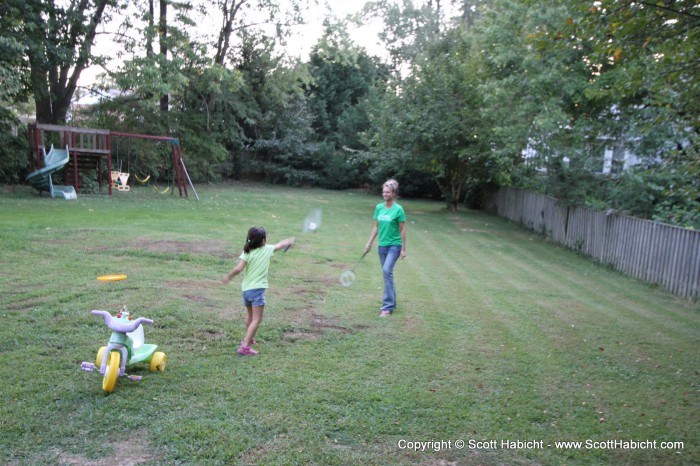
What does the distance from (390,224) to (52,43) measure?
19.6m

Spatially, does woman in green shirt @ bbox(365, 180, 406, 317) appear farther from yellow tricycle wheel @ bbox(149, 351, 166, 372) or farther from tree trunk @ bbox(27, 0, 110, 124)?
tree trunk @ bbox(27, 0, 110, 124)

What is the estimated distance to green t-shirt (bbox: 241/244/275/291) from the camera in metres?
5.34

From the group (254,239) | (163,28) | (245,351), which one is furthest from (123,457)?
(163,28)

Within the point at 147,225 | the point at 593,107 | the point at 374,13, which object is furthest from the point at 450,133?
the point at 374,13

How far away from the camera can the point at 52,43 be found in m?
21.3

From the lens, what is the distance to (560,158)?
48.1ft

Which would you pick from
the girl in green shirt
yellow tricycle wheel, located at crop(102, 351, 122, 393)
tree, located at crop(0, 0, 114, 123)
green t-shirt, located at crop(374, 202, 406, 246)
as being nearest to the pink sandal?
the girl in green shirt

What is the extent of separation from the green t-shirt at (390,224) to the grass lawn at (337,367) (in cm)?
95

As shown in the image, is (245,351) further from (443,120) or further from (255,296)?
(443,120)

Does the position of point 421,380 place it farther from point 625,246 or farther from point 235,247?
point 625,246

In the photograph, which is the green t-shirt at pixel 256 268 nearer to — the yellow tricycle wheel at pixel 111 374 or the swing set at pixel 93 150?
the yellow tricycle wheel at pixel 111 374

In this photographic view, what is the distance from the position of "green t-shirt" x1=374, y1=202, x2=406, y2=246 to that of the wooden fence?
5764 millimetres

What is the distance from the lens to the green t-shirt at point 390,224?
729 cm

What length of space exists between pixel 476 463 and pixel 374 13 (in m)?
49.6
